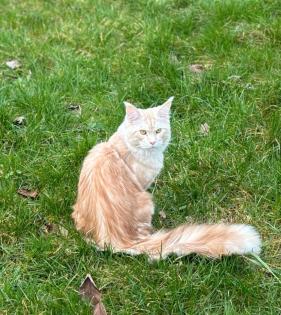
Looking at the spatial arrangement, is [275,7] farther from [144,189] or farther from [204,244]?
[204,244]

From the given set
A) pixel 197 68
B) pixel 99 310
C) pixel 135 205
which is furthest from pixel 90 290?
pixel 197 68

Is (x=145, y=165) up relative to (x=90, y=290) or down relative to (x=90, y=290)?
up

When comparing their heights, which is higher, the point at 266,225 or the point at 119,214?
the point at 119,214

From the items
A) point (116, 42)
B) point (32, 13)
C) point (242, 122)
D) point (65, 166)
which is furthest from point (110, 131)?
point (32, 13)

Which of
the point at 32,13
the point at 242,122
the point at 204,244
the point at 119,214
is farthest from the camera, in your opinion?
the point at 32,13

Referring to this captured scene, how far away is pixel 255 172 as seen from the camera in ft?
13.5

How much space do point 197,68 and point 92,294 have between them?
8.59 ft

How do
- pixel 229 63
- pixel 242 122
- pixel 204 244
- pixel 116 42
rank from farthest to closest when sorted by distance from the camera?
pixel 116 42 → pixel 229 63 → pixel 242 122 → pixel 204 244

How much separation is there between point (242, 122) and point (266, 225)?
40.2 inches

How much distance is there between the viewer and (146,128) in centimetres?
391

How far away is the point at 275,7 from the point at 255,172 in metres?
2.35

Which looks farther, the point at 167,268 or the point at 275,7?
the point at 275,7

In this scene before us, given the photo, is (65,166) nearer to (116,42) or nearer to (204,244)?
Result: (204,244)

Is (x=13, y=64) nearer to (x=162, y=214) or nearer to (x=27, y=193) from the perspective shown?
(x=27, y=193)
